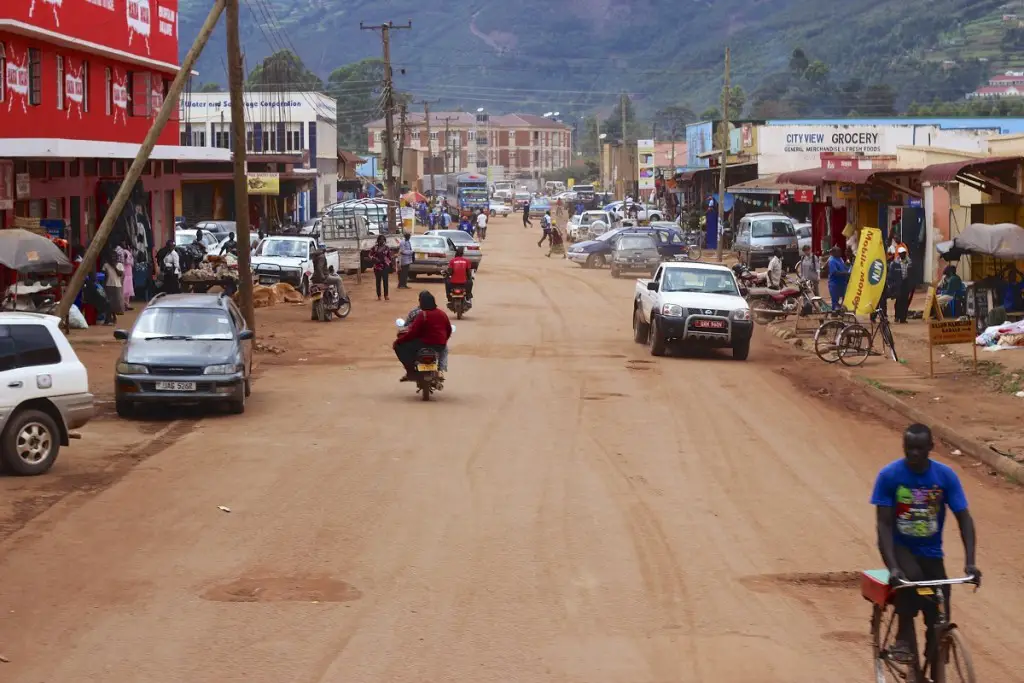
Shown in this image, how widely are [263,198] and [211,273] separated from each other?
34429 mm

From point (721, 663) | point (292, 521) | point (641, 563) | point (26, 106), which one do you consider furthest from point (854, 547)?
point (26, 106)

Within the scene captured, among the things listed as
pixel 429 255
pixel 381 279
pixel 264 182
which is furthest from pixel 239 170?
pixel 264 182

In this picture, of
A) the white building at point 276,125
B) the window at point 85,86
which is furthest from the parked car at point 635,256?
the white building at point 276,125

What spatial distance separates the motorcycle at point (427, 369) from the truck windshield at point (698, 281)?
8.07 meters

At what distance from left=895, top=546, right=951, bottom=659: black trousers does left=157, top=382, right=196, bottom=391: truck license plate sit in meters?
12.4

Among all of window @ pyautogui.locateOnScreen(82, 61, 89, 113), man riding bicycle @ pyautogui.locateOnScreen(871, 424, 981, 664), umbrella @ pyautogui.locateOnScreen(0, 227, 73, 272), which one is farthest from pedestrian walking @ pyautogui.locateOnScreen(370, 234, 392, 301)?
man riding bicycle @ pyautogui.locateOnScreen(871, 424, 981, 664)

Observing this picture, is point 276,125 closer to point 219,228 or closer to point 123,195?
point 219,228

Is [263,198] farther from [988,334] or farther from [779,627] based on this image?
[779,627]

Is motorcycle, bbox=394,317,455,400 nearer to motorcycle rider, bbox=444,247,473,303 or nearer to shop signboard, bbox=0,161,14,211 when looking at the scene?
motorcycle rider, bbox=444,247,473,303

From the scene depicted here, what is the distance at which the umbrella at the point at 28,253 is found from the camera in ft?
80.4

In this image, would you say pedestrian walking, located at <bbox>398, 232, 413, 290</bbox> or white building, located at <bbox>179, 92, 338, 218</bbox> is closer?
pedestrian walking, located at <bbox>398, 232, 413, 290</bbox>

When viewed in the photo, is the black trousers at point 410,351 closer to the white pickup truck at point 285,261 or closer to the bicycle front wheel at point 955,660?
the bicycle front wheel at point 955,660

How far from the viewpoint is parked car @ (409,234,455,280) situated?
46312mm

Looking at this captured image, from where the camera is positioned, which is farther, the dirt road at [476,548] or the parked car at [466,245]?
the parked car at [466,245]
